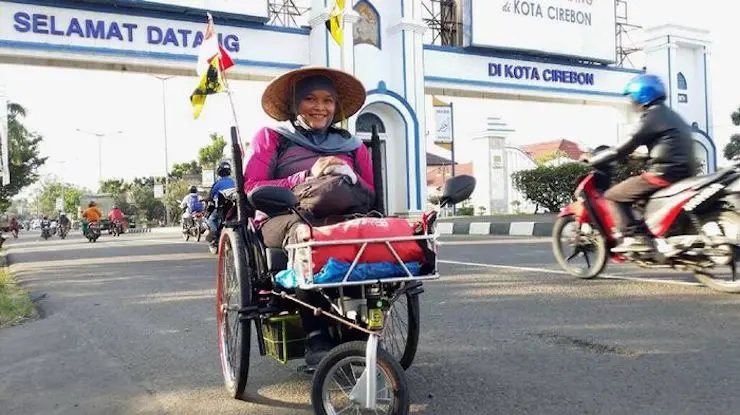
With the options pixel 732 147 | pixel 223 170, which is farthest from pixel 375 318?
pixel 732 147

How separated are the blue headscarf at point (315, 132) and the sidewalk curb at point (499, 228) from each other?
1042 centimetres

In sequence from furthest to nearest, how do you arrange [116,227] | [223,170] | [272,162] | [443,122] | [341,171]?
[443,122] < [116,227] < [223,170] < [272,162] < [341,171]

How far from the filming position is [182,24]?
16.0m

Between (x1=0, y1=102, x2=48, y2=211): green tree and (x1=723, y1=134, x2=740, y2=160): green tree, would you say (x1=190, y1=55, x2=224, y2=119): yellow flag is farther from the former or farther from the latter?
(x1=0, y1=102, x2=48, y2=211): green tree

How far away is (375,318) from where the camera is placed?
221cm

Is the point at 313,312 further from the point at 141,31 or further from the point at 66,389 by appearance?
the point at 141,31

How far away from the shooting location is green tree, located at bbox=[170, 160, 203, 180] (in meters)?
53.7

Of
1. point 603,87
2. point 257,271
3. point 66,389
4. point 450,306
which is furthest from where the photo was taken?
point 603,87

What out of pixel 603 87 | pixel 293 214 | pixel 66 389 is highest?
pixel 603 87

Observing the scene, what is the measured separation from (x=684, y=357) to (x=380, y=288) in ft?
5.95

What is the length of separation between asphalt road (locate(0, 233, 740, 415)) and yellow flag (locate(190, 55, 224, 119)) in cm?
158

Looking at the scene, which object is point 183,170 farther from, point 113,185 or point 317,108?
point 317,108

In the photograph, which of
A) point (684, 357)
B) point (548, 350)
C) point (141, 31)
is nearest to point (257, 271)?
point (548, 350)

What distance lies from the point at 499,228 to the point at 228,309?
12455 mm
